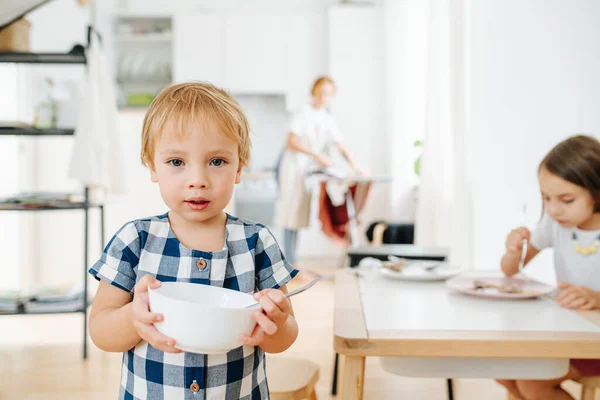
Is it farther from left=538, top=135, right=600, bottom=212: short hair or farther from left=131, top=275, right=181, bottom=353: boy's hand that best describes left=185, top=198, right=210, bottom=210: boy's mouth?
left=538, top=135, right=600, bottom=212: short hair

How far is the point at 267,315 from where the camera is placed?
0.72 meters

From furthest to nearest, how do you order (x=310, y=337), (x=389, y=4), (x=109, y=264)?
1. (x=389, y=4)
2. (x=310, y=337)
3. (x=109, y=264)

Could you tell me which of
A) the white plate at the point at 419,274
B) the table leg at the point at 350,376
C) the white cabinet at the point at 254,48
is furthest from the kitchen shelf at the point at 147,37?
the table leg at the point at 350,376

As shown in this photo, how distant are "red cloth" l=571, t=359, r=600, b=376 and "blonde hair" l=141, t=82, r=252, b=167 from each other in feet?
2.71

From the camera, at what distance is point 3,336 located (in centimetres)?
283

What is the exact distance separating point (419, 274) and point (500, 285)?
0.62ft

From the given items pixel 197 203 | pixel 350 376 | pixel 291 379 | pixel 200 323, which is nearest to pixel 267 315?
pixel 200 323

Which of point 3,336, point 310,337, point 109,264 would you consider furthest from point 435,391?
point 3,336

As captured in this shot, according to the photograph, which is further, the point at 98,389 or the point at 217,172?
the point at 98,389

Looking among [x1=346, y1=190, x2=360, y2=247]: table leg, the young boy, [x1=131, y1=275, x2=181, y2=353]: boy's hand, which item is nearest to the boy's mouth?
the young boy

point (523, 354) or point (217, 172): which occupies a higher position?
point (217, 172)

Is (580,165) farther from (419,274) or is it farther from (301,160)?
(301,160)

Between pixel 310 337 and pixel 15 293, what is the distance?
121cm

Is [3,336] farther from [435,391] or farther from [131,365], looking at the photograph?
[131,365]
